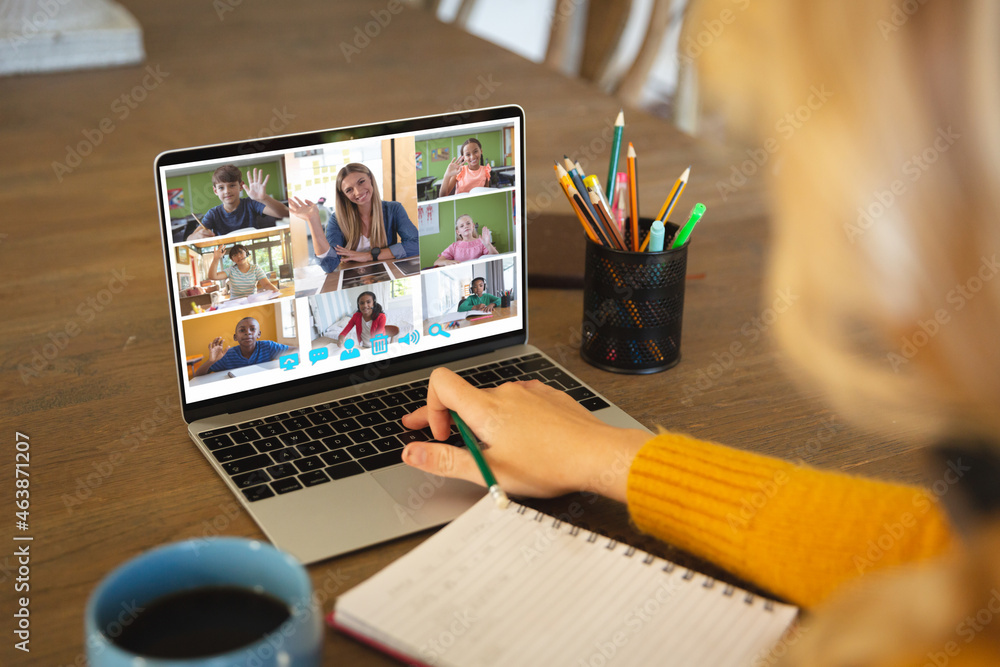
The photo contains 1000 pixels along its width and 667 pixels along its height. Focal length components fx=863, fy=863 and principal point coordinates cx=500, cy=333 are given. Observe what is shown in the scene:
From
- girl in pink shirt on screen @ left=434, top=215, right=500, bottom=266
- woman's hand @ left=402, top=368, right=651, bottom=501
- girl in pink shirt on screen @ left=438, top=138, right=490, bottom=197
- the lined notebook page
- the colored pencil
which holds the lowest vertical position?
the lined notebook page

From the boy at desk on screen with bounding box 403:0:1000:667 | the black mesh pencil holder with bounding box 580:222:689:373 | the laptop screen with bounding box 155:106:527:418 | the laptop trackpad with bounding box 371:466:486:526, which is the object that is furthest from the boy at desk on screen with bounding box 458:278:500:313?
the boy at desk on screen with bounding box 403:0:1000:667

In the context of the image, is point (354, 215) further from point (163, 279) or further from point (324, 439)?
point (163, 279)

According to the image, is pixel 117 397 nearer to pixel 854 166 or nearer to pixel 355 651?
pixel 355 651

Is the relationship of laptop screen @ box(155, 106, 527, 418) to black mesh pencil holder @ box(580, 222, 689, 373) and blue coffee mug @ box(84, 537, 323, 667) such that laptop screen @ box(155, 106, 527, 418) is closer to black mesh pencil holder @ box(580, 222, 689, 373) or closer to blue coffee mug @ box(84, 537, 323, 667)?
black mesh pencil holder @ box(580, 222, 689, 373)

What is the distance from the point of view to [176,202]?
77cm

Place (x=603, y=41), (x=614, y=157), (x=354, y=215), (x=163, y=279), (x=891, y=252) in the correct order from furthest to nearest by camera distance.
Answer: (x=603, y=41), (x=163, y=279), (x=614, y=157), (x=354, y=215), (x=891, y=252)

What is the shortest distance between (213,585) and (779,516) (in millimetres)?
392

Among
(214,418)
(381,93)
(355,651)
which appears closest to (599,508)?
(355,651)

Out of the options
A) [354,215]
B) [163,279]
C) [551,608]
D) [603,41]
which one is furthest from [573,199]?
[603,41]

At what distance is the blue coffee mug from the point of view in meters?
0.45

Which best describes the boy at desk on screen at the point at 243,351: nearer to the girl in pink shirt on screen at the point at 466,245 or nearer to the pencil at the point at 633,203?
the girl in pink shirt on screen at the point at 466,245

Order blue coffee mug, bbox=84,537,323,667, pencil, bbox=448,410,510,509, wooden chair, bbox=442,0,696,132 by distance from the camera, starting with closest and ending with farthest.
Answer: blue coffee mug, bbox=84,537,323,667 < pencil, bbox=448,410,510,509 < wooden chair, bbox=442,0,696,132

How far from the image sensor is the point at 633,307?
92 centimetres

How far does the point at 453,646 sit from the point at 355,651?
7cm
